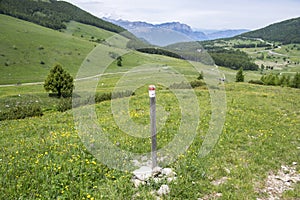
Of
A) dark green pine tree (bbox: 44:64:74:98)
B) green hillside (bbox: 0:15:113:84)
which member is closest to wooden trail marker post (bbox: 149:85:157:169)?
dark green pine tree (bbox: 44:64:74:98)

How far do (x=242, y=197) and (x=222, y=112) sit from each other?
35.3 feet

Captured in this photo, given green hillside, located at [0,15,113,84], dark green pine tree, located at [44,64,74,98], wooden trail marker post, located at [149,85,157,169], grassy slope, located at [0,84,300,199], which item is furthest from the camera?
green hillside, located at [0,15,113,84]

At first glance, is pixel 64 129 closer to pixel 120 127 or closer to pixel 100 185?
pixel 120 127

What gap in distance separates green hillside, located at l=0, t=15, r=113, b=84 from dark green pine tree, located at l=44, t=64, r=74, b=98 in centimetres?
3479

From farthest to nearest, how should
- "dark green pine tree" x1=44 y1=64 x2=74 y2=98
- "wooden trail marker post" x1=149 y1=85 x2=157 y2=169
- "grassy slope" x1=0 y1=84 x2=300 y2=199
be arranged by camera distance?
"dark green pine tree" x1=44 y1=64 x2=74 y2=98, "wooden trail marker post" x1=149 y1=85 x2=157 y2=169, "grassy slope" x1=0 y1=84 x2=300 y2=199

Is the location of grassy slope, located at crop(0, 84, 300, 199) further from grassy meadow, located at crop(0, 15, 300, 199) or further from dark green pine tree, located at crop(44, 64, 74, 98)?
dark green pine tree, located at crop(44, 64, 74, 98)

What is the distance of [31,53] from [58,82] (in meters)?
66.4

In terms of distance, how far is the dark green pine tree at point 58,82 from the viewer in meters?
52.7

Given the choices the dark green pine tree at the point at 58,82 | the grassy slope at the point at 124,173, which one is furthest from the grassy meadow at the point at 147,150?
the dark green pine tree at the point at 58,82

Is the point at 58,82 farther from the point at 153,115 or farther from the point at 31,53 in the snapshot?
the point at 31,53

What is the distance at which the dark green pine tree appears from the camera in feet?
173

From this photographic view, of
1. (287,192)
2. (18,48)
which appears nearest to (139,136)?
(287,192)

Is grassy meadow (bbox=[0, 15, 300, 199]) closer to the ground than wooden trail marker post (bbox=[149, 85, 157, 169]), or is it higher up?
closer to the ground

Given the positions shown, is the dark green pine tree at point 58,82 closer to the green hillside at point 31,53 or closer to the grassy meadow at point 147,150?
the green hillside at point 31,53
